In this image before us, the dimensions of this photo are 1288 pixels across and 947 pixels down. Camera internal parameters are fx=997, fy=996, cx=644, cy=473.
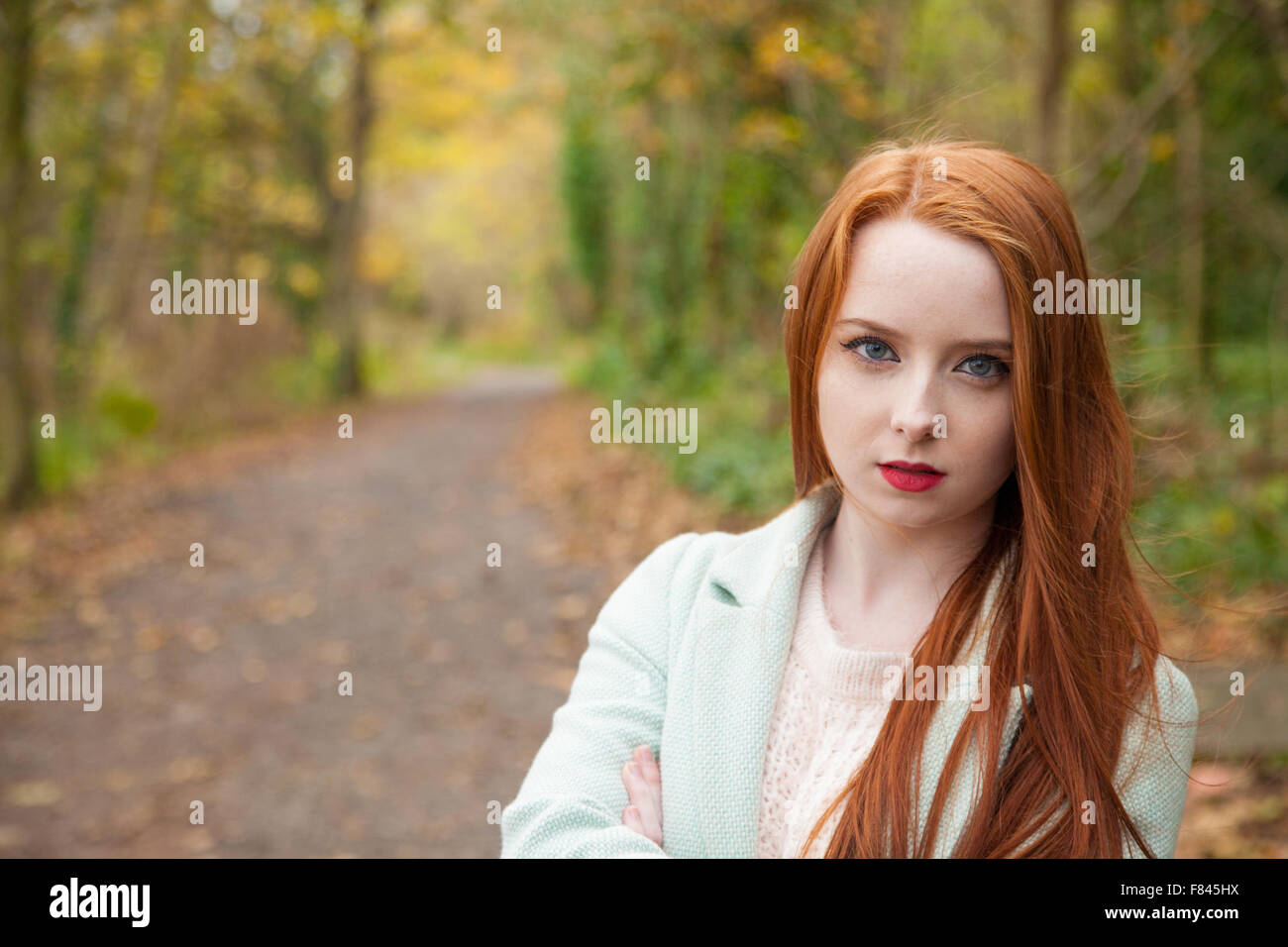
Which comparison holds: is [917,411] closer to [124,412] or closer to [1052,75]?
[1052,75]

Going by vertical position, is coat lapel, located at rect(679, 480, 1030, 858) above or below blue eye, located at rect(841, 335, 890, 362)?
below

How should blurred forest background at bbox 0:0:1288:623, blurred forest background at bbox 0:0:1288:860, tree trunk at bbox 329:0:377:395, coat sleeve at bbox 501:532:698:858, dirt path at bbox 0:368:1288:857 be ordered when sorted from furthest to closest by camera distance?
A: tree trunk at bbox 329:0:377:395, blurred forest background at bbox 0:0:1288:623, blurred forest background at bbox 0:0:1288:860, dirt path at bbox 0:368:1288:857, coat sleeve at bbox 501:532:698:858

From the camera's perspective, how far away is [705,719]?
139 centimetres

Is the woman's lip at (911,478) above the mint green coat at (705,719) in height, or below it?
above

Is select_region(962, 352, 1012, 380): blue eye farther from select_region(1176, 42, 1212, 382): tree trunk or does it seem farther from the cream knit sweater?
select_region(1176, 42, 1212, 382): tree trunk

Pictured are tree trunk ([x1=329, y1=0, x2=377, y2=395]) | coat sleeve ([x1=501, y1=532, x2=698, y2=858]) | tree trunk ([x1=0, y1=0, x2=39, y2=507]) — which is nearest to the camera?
coat sleeve ([x1=501, y1=532, x2=698, y2=858])

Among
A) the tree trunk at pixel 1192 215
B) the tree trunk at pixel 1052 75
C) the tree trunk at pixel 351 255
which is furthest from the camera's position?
the tree trunk at pixel 351 255

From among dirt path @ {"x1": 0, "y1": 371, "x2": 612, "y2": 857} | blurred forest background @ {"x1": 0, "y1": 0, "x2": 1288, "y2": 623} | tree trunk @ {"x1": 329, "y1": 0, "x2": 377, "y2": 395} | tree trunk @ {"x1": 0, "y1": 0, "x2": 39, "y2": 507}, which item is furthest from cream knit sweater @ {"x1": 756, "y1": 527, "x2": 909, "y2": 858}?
tree trunk @ {"x1": 329, "y1": 0, "x2": 377, "y2": 395}

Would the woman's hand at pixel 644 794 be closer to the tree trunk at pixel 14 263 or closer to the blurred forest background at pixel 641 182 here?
the blurred forest background at pixel 641 182

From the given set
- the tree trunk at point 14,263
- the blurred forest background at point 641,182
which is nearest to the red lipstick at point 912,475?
the blurred forest background at point 641,182

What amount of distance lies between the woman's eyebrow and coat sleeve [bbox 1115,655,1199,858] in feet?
1.60

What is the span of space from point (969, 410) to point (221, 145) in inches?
604

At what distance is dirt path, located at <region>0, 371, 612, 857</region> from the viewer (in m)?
4.30

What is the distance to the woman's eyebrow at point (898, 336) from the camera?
1234 millimetres
